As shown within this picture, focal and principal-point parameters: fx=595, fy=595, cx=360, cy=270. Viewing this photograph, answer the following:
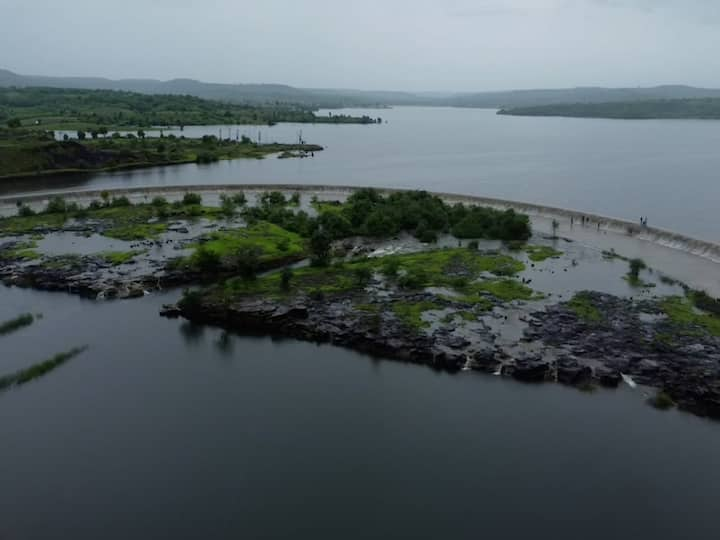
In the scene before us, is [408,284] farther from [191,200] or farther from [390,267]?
[191,200]

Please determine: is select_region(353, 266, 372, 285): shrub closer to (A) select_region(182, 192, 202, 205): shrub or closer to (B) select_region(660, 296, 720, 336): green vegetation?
(B) select_region(660, 296, 720, 336): green vegetation

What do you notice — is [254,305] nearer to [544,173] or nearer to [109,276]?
[109,276]

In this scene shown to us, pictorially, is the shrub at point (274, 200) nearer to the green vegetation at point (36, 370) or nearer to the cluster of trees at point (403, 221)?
the cluster of trees at point (403, 221)

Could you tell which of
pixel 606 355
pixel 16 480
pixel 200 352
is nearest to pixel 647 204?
pixel 606 355

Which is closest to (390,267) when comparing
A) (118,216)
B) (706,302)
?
(706,302)

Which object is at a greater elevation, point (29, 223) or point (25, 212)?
point (25, 212)

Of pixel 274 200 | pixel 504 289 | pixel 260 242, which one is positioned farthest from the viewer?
pixel 274 200
